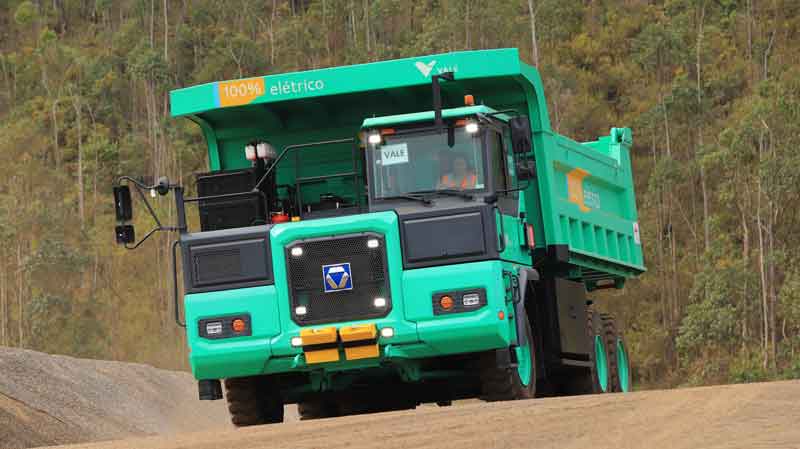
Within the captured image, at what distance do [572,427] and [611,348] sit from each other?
7652 millimetres

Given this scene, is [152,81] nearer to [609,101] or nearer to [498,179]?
[609,101]

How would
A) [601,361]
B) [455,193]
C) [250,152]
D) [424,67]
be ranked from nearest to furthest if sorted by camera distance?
[455,193]
[424,67]
[250,152]
[601,361]

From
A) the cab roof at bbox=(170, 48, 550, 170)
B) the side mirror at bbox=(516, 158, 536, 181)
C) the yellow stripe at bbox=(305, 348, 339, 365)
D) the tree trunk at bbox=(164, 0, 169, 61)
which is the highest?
the tree trunk at bbox=(164, 0, 169, 61)

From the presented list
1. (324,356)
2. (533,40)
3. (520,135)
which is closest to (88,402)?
(324,356)

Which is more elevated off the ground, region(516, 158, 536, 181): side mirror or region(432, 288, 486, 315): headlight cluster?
region(516, 158, 536, 181): side mirror

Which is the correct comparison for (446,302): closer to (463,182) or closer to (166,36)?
(463,182)

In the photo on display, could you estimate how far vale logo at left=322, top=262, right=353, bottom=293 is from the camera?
37.2 feet

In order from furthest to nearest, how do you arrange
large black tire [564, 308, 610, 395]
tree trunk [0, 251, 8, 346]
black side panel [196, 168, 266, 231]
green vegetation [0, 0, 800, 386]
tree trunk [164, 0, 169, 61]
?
tree trunk [164, 0, 169, 61] < tree trunk [0, 251, 8, 346] < green vegetation [0, 0, 800, 386] < large black tire [564, 308, 610, 395] < black side panel [196, 168, 266, 231]

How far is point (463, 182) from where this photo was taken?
37.9 ft

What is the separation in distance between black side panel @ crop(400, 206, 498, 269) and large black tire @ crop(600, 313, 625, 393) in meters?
4.85

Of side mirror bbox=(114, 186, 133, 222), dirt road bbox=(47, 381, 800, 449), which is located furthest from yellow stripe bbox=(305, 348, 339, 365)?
side mirror bbox=(114, 186, 133, 222)

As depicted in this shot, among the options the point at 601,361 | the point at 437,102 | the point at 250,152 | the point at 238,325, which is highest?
the point at 437,102

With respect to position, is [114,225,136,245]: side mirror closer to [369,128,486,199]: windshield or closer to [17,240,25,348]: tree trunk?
[369,128,486,199]: windshield

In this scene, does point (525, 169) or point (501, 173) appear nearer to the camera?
point (501, 173)
